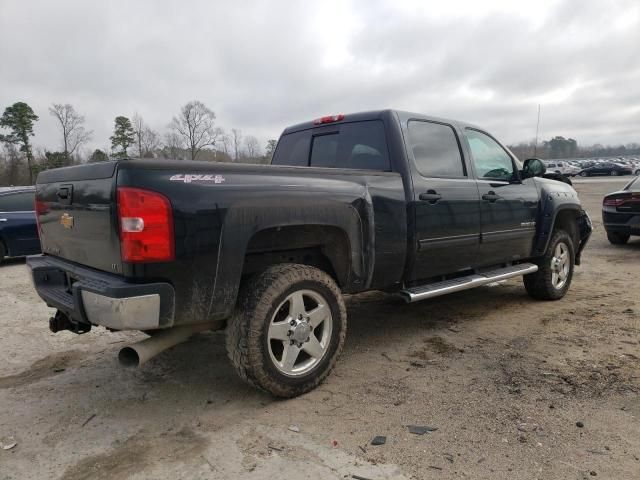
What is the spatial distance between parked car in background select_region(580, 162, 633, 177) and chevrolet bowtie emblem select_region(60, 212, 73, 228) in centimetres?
5609

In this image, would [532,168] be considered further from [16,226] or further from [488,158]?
[16,226]

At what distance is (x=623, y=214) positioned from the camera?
930cm

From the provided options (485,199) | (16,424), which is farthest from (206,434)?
(485,199)

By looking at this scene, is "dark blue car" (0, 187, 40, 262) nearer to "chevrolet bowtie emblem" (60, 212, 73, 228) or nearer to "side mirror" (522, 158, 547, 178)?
"chevrolet bowtie emblem" (60, 212, 73, 228)

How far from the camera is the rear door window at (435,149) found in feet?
13.3

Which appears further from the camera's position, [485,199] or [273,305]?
[485,199]

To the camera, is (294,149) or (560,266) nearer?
(294,149)

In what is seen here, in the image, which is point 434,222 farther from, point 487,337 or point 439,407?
point 439,407

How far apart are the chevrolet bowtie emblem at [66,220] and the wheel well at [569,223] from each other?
5.02 metres

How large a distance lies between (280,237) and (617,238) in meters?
9.16

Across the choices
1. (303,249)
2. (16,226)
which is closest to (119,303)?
(303,249)

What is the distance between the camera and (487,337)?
171 inches

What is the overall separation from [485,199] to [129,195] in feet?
10.7

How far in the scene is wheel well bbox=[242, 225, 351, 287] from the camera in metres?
3.09
